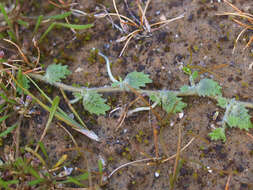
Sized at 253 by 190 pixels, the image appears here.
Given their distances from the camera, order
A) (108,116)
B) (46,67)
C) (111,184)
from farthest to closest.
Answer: (46,67) → (108,116) → (111,184)

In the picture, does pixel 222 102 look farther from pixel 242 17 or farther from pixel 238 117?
pixel 242 17

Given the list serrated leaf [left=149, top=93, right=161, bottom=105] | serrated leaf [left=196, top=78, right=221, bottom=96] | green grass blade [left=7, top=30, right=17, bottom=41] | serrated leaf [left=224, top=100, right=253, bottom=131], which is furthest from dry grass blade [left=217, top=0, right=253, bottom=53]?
green grass blade [left=7, top=30, right=17, bottom=41]

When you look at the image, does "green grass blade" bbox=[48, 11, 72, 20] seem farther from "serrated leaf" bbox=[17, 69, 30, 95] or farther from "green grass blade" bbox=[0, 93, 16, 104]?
"green grass blade" bbox=[0, 93, 16, 104]

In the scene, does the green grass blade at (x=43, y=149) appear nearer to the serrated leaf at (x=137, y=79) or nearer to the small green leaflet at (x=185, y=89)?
the serrated leaf at (x=137, y=79)

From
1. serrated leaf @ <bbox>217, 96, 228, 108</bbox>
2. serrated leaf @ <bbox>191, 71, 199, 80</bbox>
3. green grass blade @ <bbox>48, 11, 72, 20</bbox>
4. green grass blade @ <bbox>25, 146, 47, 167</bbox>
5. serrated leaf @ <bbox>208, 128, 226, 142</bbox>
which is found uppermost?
green grass blade @ <bbox>48, 11, 72, 20</bbox>

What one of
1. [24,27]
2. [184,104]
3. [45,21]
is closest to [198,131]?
[184,104]

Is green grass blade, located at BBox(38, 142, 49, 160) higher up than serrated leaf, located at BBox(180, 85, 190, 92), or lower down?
lower down

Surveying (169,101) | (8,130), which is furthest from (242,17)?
(8,130)

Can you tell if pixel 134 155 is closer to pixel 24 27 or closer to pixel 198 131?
pixel 198 131
